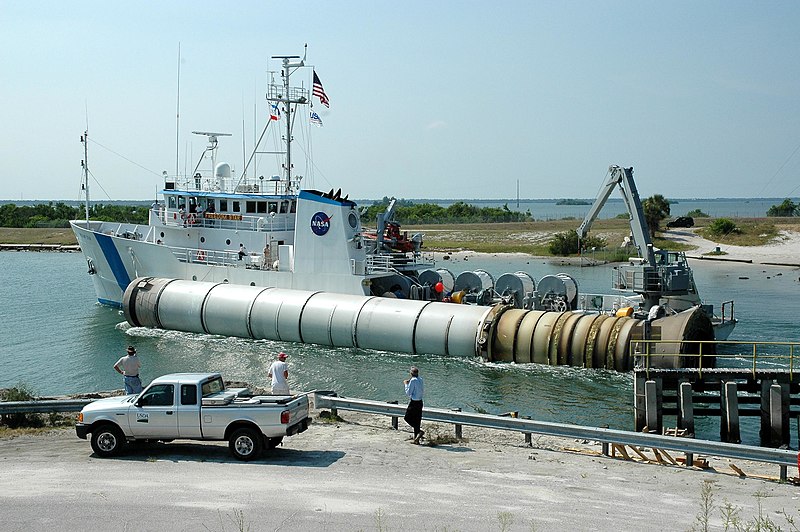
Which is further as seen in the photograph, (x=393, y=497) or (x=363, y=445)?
(x=363, y=445)

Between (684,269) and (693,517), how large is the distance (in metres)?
21.6

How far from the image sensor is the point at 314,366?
29.0 metres

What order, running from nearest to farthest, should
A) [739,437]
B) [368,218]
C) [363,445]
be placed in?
[363,445], [739,437], [368,218]

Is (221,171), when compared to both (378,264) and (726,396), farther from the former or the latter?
(726,396)

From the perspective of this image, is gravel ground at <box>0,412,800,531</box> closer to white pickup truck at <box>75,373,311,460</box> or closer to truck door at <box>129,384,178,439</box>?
white pickup truck at <box>75,373,311,460</box>

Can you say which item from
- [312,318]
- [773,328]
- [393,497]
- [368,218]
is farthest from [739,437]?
[368,218]

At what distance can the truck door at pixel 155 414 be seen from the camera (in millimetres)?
14625

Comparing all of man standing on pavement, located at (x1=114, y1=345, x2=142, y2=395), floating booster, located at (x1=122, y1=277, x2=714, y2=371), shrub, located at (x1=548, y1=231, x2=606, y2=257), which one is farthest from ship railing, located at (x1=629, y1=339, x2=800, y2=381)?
shrub, located at (x1=548, y1=231, x2=606, y2=257)

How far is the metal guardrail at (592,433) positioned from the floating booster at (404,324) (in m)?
9.36

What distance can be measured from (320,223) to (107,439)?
780 inches

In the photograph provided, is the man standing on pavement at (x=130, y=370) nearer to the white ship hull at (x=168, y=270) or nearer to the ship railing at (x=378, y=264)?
the white ship hull at (x=168, y=270)

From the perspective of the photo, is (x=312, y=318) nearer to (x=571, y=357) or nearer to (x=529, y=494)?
(x=571, y=357)

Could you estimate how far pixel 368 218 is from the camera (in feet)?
425

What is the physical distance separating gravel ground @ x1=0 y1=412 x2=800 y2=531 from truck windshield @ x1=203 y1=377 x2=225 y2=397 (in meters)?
1.12
